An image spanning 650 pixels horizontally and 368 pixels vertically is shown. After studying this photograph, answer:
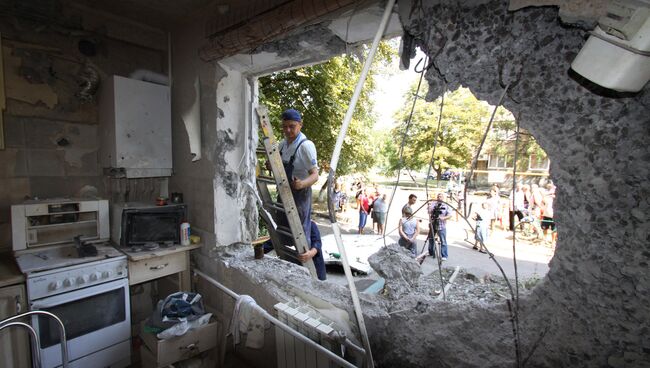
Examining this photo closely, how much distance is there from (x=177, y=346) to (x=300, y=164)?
5.22 ft

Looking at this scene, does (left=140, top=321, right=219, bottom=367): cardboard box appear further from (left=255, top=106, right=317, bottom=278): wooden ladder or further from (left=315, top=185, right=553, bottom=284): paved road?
(left=315, top=185, right=553, bottom=284): paved road

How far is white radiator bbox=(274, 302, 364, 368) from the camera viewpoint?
1.58 m

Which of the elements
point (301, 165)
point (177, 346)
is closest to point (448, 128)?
point (301, 165)

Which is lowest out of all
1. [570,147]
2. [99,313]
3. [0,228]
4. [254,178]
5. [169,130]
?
[99,313]

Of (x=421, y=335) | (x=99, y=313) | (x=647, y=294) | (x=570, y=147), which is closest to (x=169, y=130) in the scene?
(x=99, y=313)

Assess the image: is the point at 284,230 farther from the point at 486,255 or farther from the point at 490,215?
the point at 490,215

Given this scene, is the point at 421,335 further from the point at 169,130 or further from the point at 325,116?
the point at 325,116

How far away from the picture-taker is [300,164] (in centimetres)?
248

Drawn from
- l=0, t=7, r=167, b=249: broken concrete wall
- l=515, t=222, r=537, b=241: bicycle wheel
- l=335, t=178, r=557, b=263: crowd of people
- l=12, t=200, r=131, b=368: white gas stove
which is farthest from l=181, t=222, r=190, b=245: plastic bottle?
l=515, t=222, r=537, b=241: bicycle wheel

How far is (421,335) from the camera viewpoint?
1.38 m

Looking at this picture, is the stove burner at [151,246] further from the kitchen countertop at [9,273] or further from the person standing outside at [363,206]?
the person standing outside at [363,206]

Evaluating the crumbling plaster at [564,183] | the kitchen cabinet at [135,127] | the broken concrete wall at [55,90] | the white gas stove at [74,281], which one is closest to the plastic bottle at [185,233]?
the white gas stove at [74,281]

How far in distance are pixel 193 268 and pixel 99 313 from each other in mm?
743

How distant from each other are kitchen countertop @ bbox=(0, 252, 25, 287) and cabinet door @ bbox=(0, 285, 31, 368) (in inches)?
1.5
